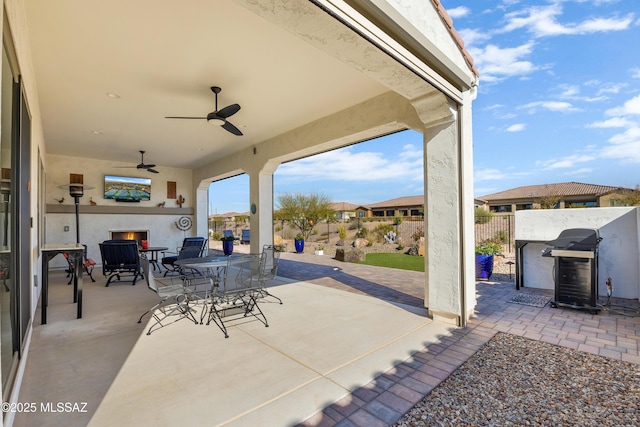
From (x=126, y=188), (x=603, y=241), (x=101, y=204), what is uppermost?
(x=126, y=188)

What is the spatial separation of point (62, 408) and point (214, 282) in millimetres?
1954

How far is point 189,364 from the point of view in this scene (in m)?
2.61

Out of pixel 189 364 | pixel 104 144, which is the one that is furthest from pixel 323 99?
pixel 104 144

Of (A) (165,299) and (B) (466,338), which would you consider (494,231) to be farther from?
(A) (165,299)

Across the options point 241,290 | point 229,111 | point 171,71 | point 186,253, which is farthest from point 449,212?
point 186,253

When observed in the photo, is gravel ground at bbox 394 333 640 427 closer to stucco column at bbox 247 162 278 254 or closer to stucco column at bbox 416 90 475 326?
stucco column at bbox 416 90 475 326

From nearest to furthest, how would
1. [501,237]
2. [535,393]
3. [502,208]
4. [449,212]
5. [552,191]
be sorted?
Result: [535,393] < [449,212] < [501,237] < [552,191] < [502,208]

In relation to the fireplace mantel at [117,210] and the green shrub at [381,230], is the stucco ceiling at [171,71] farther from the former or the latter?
the green shrub at [381,230]

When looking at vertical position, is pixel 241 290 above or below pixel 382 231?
below

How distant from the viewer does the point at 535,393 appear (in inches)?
84.2

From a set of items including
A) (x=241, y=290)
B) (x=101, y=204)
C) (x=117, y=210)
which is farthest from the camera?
(x=117, y=210)

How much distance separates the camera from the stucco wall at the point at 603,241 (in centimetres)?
450

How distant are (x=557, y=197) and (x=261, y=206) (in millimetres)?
20017

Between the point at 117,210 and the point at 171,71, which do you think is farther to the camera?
the point at 117,210
